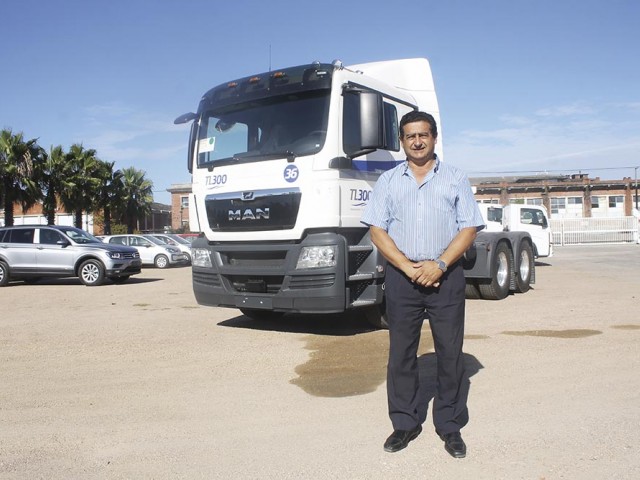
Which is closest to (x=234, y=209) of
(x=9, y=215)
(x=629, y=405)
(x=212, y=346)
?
(x=212, y=346)

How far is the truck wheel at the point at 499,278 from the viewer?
10938 millimetres

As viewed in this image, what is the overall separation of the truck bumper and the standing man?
292 centimetres

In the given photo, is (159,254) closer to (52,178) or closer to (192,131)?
(52,178)

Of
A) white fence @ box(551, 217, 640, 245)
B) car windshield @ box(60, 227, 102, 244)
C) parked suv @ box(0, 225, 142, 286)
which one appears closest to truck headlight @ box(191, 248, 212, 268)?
parked suv @ box(0, 225, 142, 286)

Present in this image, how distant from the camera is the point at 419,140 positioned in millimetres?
3867

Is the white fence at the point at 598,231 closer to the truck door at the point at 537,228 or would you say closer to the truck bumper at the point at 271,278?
the truck door at the point at 537,228

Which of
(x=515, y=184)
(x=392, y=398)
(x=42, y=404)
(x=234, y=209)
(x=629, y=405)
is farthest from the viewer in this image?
(x=515, y=184)

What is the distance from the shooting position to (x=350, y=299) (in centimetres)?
700

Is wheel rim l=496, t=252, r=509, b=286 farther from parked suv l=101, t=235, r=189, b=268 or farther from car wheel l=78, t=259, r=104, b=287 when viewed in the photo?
parked suv l=101, t=235, r=189, b=268

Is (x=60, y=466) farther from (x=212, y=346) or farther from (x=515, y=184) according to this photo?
(x=515, y=184)

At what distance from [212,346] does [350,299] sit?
5.86 ft

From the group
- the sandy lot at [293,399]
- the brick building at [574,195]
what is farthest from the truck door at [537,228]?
the brick building at [574,195]

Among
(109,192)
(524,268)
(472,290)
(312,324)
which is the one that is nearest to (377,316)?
(312,324)

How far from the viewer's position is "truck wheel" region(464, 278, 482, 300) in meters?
11.2
